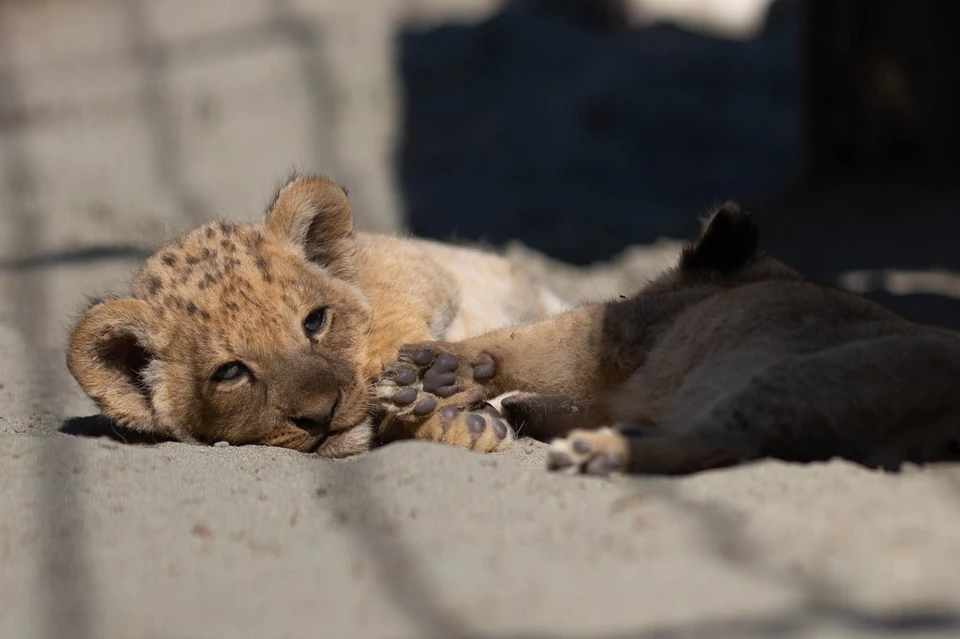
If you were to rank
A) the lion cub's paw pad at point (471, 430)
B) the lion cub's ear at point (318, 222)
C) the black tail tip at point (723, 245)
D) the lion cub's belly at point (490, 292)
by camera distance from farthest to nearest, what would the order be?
the lion cub's belly at point (490, 292) → the lion cub's ear at point (318, 222) → the black tail tip at point (723, 245) → the lion cub's paw pad at point (471, 430)

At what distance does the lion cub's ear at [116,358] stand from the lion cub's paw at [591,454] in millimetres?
1768

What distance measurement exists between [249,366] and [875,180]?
21.1 feet

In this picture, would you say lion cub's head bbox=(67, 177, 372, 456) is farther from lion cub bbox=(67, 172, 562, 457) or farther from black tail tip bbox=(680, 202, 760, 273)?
black tail tip bbox=(680, 202, 760, 273)

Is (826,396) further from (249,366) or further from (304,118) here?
(304,118)

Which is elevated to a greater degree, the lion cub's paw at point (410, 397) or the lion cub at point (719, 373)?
the lion cub at point (719, 373)

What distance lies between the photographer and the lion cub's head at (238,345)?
13.4ft

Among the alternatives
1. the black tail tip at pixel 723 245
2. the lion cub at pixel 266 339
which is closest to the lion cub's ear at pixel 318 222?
the lion cub at pixel 266 339

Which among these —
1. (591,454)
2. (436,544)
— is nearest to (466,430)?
(591,454)

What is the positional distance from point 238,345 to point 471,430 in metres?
0.88

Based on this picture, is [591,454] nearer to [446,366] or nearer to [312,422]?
[446,366]

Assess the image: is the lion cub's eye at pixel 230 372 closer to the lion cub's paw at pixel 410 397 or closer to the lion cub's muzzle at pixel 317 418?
the lion cub's muzzle at pixel 317 418

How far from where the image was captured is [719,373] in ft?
11.8

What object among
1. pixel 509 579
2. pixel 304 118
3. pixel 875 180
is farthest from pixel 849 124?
pixel 509 579

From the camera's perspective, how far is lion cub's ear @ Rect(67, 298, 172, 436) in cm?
423
